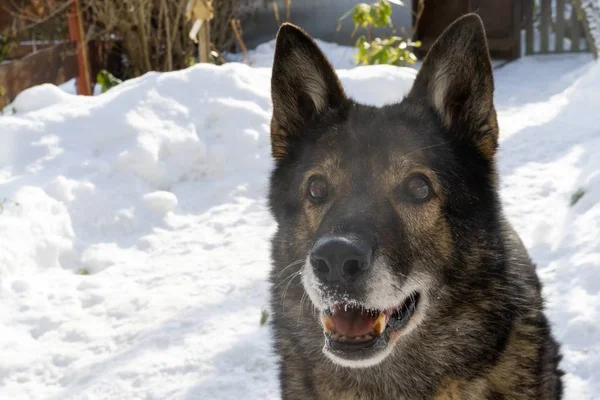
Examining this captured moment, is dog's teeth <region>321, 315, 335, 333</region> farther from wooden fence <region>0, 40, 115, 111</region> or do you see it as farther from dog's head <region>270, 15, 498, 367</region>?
wooden fence <region>0, 40, 115, 111</region>

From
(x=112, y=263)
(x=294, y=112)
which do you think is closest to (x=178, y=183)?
(x=112, y=263)

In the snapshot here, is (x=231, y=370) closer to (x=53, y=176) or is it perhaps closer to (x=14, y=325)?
(x=14, y=325)

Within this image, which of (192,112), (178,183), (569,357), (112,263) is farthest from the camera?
(192,112)

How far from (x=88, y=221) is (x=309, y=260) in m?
3.23

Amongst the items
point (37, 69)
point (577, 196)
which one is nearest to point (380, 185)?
point (577, 196)

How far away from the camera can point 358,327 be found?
8.14 ft

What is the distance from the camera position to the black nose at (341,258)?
7.50 feet

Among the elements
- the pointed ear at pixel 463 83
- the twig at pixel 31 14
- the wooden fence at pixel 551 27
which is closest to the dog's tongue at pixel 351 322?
the pointed ear at pixel 463 83

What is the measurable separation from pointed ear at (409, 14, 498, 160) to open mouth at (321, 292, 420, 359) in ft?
2.22

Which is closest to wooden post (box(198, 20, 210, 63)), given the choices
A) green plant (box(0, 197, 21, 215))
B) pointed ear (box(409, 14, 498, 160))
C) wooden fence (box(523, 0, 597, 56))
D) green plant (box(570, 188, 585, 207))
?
green plant (box(0, 197, 21, 215))

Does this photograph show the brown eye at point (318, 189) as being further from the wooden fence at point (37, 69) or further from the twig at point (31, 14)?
the twig at point (31, 14)

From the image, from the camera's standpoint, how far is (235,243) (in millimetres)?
5289

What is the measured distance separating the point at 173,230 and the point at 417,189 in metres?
3.20

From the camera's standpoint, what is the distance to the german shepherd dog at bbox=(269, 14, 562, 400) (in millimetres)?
2449
